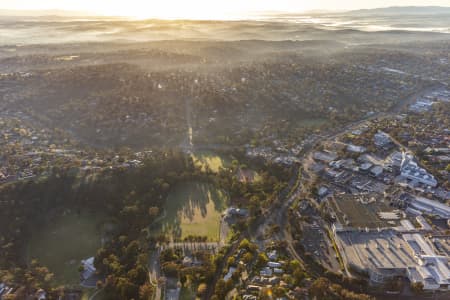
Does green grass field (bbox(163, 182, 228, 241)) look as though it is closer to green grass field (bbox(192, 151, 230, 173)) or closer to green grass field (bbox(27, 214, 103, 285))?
green grass field (bbox(192, 151, 230, 173))

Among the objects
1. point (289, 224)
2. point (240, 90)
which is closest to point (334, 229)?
point (289, 224)

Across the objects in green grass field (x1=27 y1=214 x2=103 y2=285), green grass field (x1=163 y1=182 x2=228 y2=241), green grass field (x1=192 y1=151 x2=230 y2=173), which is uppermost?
green grass field (x1=192 y1=151 x2=230 y2=173)

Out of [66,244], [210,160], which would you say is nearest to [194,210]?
[210,160]

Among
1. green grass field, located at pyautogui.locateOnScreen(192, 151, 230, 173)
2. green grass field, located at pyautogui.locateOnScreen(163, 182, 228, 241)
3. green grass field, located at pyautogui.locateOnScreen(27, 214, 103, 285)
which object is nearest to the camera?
green grass field, located at pyautogui.locateOnScreen(27, 214, 103, 285)

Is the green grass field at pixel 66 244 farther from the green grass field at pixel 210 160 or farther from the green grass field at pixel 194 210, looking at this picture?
the green grass field at pixel 210 160

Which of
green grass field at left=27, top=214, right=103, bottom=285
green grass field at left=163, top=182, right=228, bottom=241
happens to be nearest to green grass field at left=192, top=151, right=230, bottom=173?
green grass field at left=163, top=182, right=228, bottom=241

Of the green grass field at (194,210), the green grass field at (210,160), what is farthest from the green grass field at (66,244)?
the green grass field at (210,160)

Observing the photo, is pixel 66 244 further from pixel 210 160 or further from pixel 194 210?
pixel 210 160
